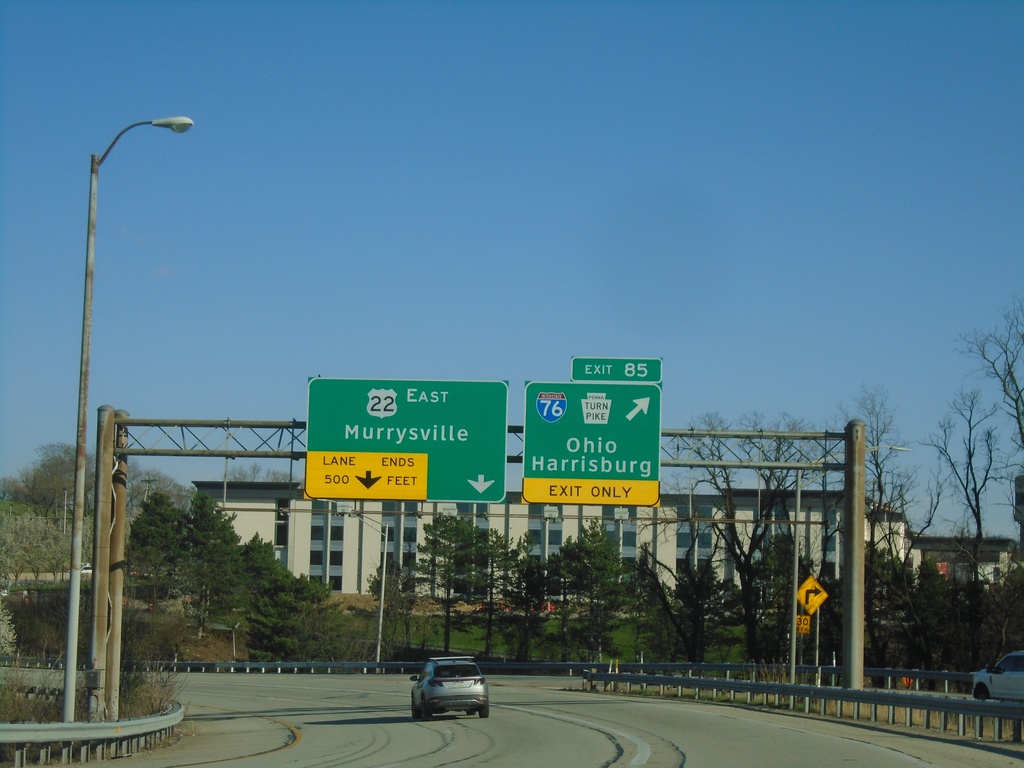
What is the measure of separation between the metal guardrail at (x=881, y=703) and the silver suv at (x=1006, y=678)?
137 inches

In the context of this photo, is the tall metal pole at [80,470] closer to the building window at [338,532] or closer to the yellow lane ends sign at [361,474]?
the yellow lane ends sign at [361,474]

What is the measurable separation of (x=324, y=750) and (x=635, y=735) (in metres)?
5.91

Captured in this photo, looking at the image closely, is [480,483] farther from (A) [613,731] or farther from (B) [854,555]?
(B) [854,555]

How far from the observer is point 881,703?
24.8 metres

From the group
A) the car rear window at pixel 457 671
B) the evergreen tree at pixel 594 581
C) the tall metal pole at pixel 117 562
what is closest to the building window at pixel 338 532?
the evergreen tree at pixel 594 581

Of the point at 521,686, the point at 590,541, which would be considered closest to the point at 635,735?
the point at 521,686

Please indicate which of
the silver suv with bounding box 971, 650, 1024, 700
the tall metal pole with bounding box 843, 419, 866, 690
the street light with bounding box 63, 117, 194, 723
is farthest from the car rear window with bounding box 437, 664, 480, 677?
the silver suv with bounding box 971, 650, 1024, 700

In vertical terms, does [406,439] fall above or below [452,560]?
above

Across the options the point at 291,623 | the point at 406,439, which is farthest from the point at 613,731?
the point at 291,623

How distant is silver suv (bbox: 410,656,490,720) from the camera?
95.7ft

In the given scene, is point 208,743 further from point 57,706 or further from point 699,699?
point 699,699

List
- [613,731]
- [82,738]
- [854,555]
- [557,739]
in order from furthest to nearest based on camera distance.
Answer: [854,555] → [613,731] → [557,739] → [82,738]

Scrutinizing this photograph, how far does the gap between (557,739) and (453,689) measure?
7.28m

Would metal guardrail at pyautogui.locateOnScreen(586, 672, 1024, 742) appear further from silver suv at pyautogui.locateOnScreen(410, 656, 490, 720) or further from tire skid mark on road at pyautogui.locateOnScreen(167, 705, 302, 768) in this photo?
tire skid mark on road at pyautogui.locateOnScreen(167, 705, 302, 768)
